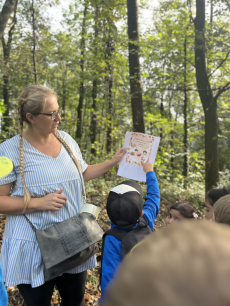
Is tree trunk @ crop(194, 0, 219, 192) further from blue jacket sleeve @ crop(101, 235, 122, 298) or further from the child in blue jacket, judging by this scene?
blue jacket sleeve @ crop(101, 235, 122, 298)

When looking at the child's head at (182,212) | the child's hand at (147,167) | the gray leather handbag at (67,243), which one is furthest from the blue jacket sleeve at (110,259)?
the child's head at (182,212)

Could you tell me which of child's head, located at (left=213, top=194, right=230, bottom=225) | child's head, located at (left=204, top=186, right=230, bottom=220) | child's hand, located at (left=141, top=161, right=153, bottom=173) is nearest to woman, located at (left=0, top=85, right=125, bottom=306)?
child's hand, located at (left=141, top=161, right=153, bottom=173)

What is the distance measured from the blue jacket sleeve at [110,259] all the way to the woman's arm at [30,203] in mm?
499

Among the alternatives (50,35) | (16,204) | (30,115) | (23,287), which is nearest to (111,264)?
(23,287)

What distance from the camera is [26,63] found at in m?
10.4

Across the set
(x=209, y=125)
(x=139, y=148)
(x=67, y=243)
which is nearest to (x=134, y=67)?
(x=209, y=125)

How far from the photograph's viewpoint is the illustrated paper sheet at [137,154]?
7.59 ft

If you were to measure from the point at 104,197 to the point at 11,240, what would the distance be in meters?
4.27

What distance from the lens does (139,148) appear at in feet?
7.73

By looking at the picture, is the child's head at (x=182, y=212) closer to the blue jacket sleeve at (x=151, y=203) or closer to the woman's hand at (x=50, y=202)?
the blue jacket sleeve at (x=151, y=203)

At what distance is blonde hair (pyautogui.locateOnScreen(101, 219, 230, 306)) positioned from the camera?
1.05ft

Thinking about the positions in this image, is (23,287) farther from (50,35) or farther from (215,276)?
(50,35)

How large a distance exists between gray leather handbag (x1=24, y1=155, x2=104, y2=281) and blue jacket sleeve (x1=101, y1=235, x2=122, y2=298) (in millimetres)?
138

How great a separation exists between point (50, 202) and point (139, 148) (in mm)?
1137
